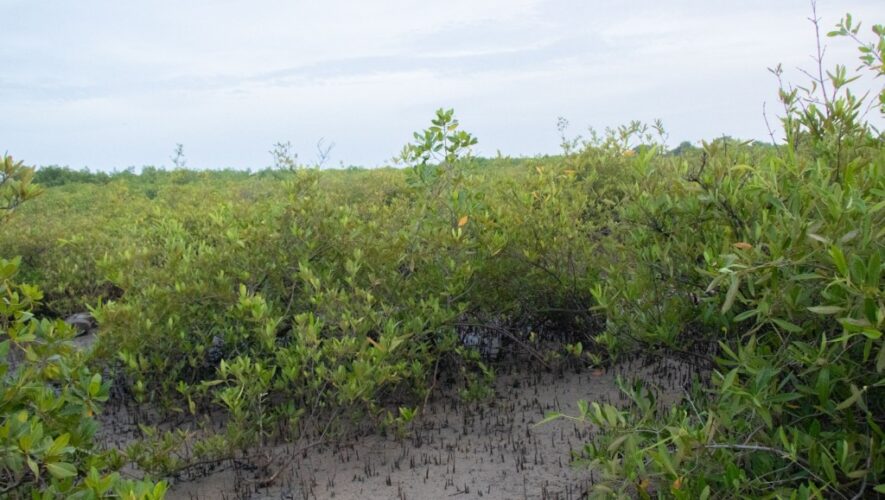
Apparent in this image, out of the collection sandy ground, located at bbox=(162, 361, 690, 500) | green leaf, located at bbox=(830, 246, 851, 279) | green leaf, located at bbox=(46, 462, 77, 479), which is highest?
green leaf, located at bbox=(830, 246, 851, 279)

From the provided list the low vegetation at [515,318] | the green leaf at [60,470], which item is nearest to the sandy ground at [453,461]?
the low vegetation at [515,318]

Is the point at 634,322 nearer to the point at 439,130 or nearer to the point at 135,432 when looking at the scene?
the point at 439,130

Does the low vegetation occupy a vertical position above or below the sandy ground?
above

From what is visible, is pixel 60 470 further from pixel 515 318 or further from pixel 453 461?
pixel 515 318

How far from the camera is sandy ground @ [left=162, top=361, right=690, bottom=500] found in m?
3.71

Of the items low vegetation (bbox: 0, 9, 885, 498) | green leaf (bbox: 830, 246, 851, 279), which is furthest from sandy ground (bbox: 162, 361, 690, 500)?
green leaf (bbox: 830, 246, 851, 279)

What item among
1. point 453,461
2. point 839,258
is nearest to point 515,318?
point 453,461

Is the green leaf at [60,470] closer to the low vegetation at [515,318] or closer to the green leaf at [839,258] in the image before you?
the low vegetation at [515,318]

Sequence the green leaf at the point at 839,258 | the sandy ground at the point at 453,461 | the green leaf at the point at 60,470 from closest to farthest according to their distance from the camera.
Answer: the green leaf at the point at 839,258, the green leaf at the point at 60,470, the sandy ground at the point at 453,461

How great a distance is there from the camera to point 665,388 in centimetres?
468

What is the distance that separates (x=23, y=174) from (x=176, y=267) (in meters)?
1.84

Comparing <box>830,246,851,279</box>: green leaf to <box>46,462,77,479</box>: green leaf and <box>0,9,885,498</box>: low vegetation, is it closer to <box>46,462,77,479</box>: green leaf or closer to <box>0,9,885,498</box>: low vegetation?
<box>0,9,885,498</box>: low vegetation

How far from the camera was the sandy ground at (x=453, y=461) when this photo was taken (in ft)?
12.2

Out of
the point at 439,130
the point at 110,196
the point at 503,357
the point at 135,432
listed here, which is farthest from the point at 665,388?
the point at 110,196
